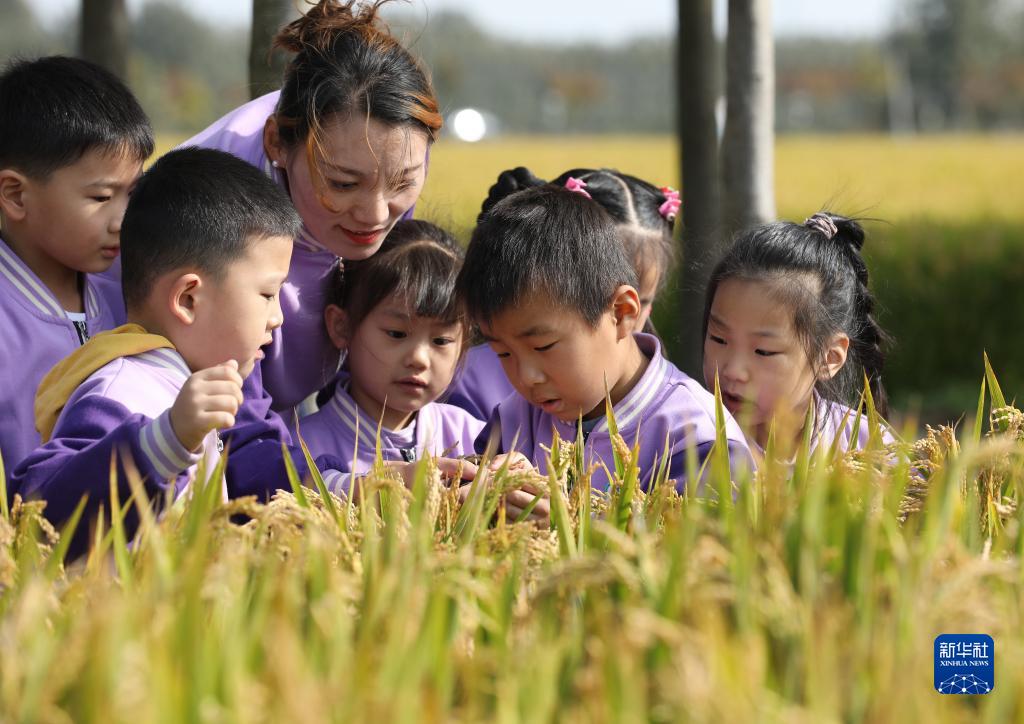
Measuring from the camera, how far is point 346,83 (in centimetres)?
285

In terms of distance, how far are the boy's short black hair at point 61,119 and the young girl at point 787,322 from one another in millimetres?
1409

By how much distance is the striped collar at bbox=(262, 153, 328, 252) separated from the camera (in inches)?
120

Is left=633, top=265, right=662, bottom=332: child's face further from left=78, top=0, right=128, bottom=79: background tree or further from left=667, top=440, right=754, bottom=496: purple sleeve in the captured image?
left=78, top=0, right=128, bottom=79: background tree

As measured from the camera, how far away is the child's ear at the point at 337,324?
325 cm

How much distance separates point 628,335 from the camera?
2.75 m

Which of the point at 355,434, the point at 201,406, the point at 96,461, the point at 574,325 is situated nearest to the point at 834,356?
the point at 574,325

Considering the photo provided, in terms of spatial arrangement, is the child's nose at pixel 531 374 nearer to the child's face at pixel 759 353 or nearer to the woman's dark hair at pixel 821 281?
the child's face at pixel 759 353

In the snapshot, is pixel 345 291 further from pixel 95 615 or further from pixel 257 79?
pixel 95 615

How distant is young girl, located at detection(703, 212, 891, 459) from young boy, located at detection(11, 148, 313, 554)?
3.42 feet

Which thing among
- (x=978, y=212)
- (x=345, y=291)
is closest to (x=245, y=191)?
(x=345, y=291)

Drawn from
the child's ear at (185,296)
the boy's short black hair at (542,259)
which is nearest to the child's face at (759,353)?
the boy's short black hair at (542,259)

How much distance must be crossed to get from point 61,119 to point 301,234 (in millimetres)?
612

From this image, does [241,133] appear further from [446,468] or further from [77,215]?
[446,468]

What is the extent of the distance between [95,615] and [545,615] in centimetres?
52
